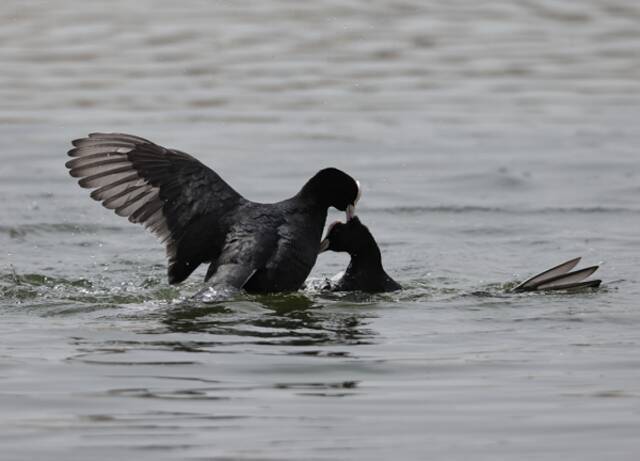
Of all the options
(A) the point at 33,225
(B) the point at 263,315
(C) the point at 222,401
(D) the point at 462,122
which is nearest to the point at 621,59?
(D) the point at 462,122

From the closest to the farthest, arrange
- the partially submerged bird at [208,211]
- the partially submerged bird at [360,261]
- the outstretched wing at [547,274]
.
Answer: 1. the partially submerged bird at [208,211]
2. the outstretched wing at [547,274]
3. the partially submerged bird at [360,261]

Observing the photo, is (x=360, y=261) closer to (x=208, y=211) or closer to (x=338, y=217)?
(x=208, y=211)

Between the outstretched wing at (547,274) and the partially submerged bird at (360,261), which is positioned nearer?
the outstretched wing at (547,274)

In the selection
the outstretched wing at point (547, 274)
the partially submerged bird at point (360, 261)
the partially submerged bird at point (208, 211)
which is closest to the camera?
the partially submerged bird at point (208, 211)

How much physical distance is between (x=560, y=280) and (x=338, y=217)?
9.76 feet

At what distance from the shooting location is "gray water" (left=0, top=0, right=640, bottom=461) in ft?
17.0

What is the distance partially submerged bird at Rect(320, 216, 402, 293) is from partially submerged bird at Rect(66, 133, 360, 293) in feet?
0.60

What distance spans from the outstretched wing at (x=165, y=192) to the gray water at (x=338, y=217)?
1.22 feet

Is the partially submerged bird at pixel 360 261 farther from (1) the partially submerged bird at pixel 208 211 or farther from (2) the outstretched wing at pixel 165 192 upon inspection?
(2) the outstretched wing at pixel 165 192

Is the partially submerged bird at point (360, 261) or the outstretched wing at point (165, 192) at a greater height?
the outstretched wing at point (165, 192)

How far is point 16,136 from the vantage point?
12445 millimetres

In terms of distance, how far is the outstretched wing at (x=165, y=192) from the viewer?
7.73 m

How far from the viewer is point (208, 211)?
25.3 feet

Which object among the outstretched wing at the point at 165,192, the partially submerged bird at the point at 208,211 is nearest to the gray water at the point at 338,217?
the partially submerged bird at the point at 208,211
